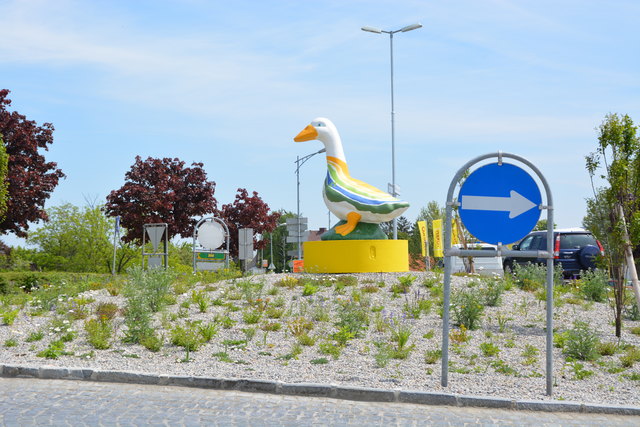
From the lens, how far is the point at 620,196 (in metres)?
10.7

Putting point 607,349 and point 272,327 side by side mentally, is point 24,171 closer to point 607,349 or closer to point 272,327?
point 272,327

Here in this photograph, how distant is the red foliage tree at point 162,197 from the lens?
36.4m

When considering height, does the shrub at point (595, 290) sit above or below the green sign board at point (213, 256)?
below

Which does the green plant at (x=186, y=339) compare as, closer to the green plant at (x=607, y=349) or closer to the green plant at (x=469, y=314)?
the green plant at (x=469, y=314)

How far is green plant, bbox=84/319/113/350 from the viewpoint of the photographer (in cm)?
943

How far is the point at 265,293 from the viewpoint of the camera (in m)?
13.4

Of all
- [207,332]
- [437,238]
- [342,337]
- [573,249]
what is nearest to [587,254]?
[573,249]

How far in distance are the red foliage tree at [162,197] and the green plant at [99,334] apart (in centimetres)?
2636

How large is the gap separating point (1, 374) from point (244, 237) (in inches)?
556

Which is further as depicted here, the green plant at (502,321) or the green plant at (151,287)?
the green plant at (151,287)

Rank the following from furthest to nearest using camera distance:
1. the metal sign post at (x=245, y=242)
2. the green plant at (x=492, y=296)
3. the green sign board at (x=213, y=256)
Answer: the green sign board at (x=213, y=256)
the metal sign post at (x=245, y=242)
the green plant at (x=492, y=296)

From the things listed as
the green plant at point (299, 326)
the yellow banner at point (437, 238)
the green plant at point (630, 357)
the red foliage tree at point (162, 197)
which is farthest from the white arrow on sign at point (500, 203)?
the red foliage tree at point (162, 197)

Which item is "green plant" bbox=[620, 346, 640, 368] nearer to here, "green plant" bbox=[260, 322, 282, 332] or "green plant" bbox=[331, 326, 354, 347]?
"green plant" bbox=[331, 326, 354, 347]

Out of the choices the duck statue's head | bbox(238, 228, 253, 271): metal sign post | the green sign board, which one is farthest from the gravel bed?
the green sign board
